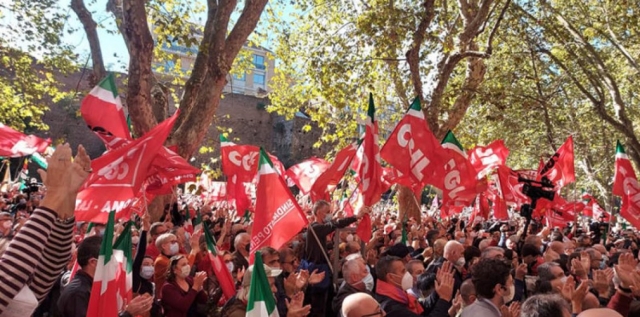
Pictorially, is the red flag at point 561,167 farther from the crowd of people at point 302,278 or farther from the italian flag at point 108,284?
the italian flag at point 108,284

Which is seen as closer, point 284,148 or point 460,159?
point 460,159

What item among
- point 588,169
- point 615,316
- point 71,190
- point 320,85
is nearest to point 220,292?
point 71,190

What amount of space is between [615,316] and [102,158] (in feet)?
14.4

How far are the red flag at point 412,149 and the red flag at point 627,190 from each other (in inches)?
145

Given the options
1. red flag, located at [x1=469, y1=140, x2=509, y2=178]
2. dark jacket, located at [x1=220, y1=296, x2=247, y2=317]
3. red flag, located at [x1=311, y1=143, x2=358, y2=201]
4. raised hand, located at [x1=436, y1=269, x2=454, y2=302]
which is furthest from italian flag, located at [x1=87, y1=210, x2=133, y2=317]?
red flag, located at [x1=469, y1=140, x2=509, y2=178]

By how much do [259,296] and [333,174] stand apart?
16.2 ft

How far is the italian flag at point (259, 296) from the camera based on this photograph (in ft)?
11.0

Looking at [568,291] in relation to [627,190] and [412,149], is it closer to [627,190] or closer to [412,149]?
[412,149]

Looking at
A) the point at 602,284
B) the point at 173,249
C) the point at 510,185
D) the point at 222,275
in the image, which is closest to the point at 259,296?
the point at 222,275

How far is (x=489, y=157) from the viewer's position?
11.1m

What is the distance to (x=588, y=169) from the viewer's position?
831 inches

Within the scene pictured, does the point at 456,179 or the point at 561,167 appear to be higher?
the point at 561,167

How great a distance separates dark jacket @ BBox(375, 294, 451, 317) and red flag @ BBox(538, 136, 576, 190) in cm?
741

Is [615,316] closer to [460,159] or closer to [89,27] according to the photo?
[460,159]
